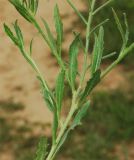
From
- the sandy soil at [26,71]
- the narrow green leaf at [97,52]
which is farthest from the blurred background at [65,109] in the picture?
the narrow green leaf at [97,52]

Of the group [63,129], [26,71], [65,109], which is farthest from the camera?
[26,71]

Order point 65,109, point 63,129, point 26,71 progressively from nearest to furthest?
point 63,129, point 65,109, point 26,71

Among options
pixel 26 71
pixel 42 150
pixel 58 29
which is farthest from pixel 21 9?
pixel 26 71

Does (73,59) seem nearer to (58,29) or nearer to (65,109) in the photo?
(58,29)

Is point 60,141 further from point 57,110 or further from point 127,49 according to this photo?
point 127,49

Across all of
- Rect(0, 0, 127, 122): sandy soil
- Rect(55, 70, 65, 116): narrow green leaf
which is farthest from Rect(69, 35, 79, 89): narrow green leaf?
Rect(0, 0, 127, 122): sandy soil

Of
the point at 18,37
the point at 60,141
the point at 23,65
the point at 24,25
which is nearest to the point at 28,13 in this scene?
the point at 18,37

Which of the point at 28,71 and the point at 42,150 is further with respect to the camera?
the point at 28,71

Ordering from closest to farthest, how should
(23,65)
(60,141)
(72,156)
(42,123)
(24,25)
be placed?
1. (60,141)
2. (72,156)
3. (42,123)
4. (23,65)
5. (24,25)

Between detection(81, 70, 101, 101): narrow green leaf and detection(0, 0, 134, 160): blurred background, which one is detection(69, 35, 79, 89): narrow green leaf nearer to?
detection(81, 70, 101, 101): narrow green leaf
